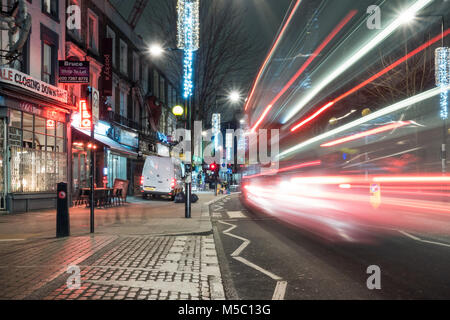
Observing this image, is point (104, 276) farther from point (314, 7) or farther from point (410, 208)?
point (410, 208)

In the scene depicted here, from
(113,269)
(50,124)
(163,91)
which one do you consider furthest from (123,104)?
(113,269)

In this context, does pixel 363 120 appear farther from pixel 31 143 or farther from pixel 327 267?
pixel 31 143

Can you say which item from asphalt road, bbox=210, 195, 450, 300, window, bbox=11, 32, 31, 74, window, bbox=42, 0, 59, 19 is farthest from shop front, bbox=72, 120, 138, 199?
asphalt road, bbox=210, 195, 450, 300

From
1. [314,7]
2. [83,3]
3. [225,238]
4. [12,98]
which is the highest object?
[83,3]

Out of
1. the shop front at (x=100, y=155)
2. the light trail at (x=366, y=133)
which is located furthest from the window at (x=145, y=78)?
the light trail at (x=366, y=133)

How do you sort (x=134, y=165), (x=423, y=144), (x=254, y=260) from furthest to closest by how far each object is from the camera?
(x=134, y=165) → (x=423, y=144) → (x=254, y=260)

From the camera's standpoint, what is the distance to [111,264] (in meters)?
5.55

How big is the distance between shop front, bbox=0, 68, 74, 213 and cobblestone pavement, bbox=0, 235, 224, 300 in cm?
768

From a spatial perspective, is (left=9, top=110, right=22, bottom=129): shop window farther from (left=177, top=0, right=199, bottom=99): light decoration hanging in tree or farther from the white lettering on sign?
(left=177, top=0, right=199, bottom=99): light decoration hanging in tree

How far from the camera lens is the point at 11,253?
253 inches

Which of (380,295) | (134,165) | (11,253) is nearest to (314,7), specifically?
(380,295)

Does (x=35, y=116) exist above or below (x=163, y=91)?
below

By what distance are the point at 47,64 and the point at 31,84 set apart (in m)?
2.79
